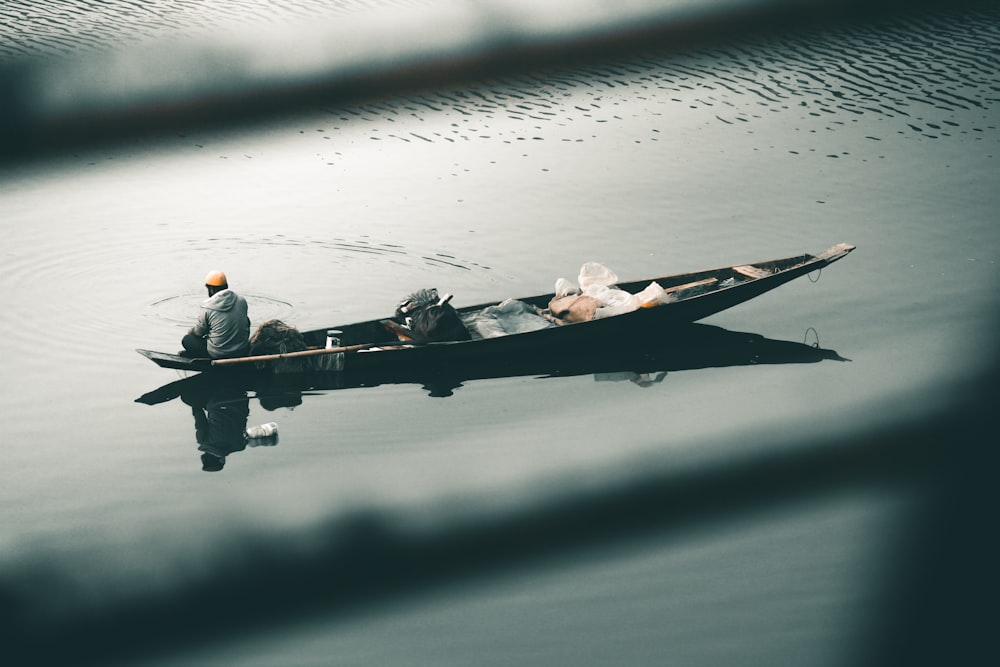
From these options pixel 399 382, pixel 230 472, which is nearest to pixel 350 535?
pixel 230 472

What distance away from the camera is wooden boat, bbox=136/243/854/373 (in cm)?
721

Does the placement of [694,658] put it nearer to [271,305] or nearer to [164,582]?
[164,582]

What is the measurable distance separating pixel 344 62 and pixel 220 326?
21.9 feet

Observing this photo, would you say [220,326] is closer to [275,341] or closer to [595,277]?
[275,341]

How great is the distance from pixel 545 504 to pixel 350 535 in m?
0.13

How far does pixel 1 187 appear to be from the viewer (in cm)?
53

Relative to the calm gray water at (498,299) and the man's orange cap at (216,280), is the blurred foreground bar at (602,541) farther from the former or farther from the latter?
the man's orange cap at (216,280)

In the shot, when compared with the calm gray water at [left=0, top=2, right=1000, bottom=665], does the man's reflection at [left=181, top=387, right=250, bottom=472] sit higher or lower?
lower

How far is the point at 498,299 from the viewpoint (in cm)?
895

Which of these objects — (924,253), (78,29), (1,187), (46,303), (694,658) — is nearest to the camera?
(1,187)

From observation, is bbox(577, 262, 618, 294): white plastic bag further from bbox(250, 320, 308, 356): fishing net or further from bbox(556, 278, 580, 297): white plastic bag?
bbox(250, 320, 308, 356): fishing net

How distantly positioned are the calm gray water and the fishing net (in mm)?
481

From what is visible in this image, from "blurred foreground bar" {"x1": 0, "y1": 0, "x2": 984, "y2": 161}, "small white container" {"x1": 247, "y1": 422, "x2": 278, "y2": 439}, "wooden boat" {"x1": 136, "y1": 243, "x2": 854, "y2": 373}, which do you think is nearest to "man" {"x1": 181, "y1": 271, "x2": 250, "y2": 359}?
"wooden boat" {"x1": 136, "y1": 243, "x2": 854, "y2": 373}

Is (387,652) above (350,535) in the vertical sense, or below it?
below
